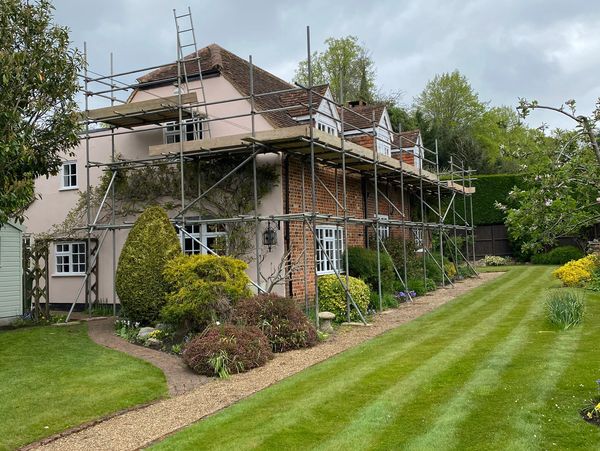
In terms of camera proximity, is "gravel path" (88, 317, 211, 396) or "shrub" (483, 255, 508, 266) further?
"shrub" (483, 255, 508, 266)

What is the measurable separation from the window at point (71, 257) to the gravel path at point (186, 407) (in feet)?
Result: 32.4

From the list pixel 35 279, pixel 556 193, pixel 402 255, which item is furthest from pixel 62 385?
pixel 402 255

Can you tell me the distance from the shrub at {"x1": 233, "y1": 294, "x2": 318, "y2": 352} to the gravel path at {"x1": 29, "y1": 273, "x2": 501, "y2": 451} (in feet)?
0.87

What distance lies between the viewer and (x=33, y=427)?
6.49 m

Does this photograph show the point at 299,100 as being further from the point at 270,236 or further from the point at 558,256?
the point at 558,256

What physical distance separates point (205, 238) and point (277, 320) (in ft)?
17.5

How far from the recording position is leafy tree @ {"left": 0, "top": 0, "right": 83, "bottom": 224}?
9.35m

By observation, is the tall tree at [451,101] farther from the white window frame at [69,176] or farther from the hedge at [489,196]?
the white window frame at [69,176]

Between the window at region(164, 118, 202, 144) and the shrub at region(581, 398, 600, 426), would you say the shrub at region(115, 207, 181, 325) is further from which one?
the shrub at region(581, 398, 600, 426)

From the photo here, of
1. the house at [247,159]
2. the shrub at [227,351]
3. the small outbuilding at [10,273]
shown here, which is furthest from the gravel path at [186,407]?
the small outbuilding at [10,273]

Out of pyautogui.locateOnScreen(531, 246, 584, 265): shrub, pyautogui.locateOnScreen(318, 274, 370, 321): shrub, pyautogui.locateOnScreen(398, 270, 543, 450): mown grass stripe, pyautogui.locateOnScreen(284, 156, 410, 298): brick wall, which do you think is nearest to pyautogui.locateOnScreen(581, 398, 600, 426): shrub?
pyautogui.locateOnScreen(398, 270, 543, 450): mown grass stripe

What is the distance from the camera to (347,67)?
47.7 meters

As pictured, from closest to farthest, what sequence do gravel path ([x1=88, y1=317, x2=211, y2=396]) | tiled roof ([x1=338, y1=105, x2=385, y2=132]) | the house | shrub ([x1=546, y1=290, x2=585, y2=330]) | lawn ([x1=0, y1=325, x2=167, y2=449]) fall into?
lawn ([x1=0, y1=325, x2=167, y2=449])
gravel path ([x1=88, y1=317, x2=211, y2=396])
shrub ([x1=546, y1=290, x2=585, y2=330])
the house
tiled roof ([x1=338, y1=105, x2=385, y2=132])

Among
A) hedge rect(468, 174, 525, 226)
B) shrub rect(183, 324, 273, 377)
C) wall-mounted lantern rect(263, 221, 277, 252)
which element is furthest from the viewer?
hedge rect(468, 174, 525, 226)
